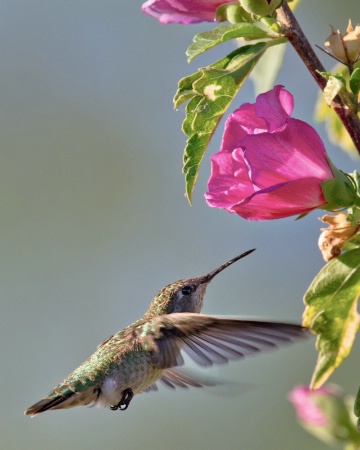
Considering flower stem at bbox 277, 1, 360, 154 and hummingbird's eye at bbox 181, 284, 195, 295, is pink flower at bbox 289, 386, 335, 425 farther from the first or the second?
flower stem at bbox 277, 1, 360, 154

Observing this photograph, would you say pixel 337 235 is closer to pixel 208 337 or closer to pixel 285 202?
pixel 285 202

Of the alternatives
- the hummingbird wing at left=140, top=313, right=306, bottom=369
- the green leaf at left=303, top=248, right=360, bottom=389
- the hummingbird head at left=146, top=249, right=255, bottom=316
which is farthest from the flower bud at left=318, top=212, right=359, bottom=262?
the hummingbird head at left=146, top=249, right=255, bottom=316

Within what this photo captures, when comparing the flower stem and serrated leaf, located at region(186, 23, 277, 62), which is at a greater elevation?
serrated leaf, located at region(186, 23, 277, 62)

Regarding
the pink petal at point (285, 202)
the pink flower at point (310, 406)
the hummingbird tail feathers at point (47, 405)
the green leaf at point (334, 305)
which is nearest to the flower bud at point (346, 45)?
the pink petal at point (285, 202)

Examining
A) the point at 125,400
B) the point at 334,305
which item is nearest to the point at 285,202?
the point at 334,305

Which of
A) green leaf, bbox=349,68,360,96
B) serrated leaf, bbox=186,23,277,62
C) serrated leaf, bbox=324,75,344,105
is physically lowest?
green leaf, bbox=349,68,360,96

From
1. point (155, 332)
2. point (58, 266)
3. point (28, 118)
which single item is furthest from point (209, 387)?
point (28, 118)

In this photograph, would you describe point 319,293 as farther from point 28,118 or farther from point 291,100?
point 28,118
